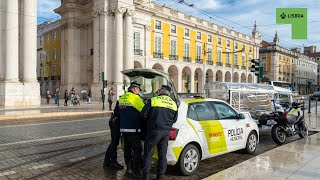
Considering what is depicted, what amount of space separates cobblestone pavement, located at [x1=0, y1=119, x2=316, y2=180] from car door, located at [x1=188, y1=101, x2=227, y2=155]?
0.52m

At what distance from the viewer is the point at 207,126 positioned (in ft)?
22.5

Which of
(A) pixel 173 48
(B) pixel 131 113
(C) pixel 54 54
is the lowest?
(B) pixel 131 113

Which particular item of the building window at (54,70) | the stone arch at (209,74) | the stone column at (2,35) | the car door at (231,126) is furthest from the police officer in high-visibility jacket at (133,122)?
the stone arch at (209,74)

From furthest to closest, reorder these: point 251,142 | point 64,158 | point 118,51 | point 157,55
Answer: point 157,55 < point 118,51 < point 251,142 < point 64,158

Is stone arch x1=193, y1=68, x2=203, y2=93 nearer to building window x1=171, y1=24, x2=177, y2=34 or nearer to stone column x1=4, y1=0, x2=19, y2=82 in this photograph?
building window x1=171, y1=24, x2=177, y2=34

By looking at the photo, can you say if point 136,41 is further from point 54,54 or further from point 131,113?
point 131,113

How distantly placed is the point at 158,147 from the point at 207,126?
1.51m

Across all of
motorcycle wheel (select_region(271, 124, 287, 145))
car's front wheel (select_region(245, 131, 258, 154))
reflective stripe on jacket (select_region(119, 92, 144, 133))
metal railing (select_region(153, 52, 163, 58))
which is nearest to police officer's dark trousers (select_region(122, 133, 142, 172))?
reflective stripe on jacket (select_region(119, 92, 144, 133))

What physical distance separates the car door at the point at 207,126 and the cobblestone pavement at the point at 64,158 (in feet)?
1.70

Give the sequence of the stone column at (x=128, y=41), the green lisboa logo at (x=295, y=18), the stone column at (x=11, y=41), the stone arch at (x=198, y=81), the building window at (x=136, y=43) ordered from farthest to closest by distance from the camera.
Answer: the stone arch at (x=198, y=81) → the building window at (x=136, y=43) → the stone column at (x=128, y=41) → the stone column at (x=11, y=41) → the green lisboa logo at (x=295, y=18)

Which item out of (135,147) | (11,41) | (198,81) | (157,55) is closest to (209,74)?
(198,81)

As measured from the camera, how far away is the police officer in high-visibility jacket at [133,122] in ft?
20.0

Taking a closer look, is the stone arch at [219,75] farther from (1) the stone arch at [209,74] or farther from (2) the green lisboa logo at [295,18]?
(2) the green lisboa logo at [295,18]

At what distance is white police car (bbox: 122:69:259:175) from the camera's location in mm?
6215
